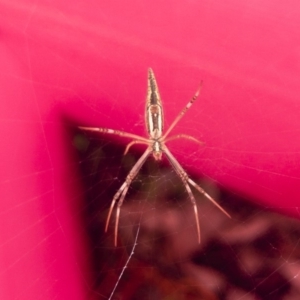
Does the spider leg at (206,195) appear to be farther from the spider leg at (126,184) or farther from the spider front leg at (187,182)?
the spider leg at (126,184)

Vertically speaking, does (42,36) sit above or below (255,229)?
above

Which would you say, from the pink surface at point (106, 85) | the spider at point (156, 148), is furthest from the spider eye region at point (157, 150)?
the pink surface at point (106, 85)

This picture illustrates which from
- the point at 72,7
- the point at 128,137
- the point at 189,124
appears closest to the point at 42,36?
the point at 72,7

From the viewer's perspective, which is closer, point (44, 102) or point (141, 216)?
point (44, 102)

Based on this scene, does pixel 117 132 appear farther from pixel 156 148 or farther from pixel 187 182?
pixel 187 182

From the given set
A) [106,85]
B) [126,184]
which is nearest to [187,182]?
[126,184]

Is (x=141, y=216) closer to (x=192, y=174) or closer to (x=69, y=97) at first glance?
(x=192, y=174)

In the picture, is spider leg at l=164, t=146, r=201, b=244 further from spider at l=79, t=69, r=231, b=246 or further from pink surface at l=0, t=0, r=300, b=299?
pink surface at l=0, t=0, r=300, b=299

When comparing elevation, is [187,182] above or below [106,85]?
below
